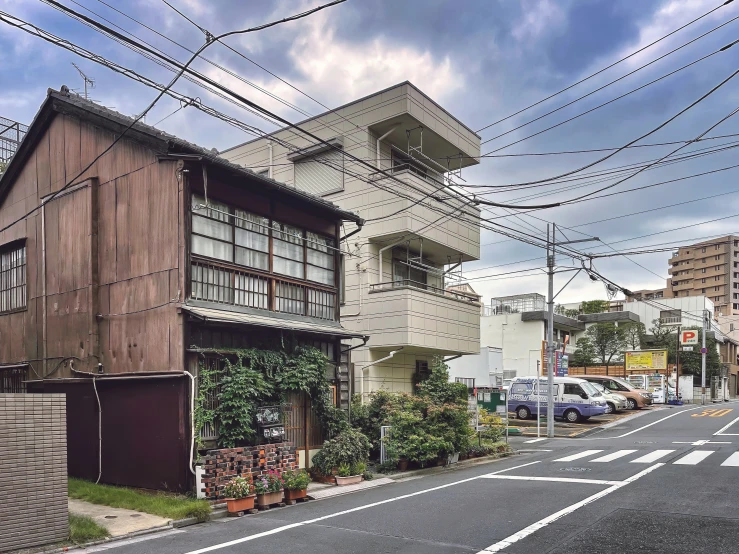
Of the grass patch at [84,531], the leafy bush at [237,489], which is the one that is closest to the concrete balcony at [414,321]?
the leafy bush at [237,489]

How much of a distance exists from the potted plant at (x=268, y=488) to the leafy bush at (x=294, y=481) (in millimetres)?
144

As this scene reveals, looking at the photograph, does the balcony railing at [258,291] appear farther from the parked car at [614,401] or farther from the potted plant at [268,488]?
the parked car at [614,401]

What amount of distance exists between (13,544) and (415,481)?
8836mm

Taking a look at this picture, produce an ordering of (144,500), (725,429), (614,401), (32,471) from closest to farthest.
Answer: (32,471)
(144,500)
(725,429)
(614,401)

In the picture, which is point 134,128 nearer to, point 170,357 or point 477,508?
point 170,357

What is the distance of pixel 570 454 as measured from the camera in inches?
754

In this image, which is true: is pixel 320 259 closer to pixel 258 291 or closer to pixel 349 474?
pixel 258 291

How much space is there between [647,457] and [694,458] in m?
1.19

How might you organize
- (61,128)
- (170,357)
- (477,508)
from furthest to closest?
(61,128) → (170,357) → (477,508)

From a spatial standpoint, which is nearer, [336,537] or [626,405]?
[336,537]

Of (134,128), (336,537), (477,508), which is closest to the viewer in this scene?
(336,537)

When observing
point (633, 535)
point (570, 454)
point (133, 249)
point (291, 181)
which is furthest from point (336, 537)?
point (291, 181)

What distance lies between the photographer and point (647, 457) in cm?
1728

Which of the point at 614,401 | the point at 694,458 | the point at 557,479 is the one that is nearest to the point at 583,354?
the point at 614,401
